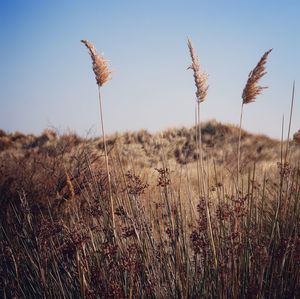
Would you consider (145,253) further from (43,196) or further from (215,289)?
(43,196)

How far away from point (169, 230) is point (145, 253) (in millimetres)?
235

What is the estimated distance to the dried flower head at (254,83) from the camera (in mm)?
2416

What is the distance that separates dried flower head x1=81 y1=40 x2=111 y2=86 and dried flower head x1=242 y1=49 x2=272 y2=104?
0.94 m

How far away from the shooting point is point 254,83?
2457 millimetres

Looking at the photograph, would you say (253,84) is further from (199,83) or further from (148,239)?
(148,239)

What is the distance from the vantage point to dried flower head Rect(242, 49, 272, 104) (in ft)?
7.93

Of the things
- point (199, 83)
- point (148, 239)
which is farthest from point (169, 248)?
point (199, 83)

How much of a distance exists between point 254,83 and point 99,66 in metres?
1.05

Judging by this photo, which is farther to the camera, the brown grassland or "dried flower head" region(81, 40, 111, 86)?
"dried flower head" region(81, 40, 111, 86)

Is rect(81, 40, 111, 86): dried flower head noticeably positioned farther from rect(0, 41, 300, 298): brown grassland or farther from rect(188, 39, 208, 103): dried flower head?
rect(188, 39, 208, 103): dried flower head

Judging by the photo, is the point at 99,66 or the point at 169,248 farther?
the point at 169,248

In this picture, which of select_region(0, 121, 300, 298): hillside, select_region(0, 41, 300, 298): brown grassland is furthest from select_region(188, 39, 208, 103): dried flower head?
select_region(0, 121, 300, 298): hillside

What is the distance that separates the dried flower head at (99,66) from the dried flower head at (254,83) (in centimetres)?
94

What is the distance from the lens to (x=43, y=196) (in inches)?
223
